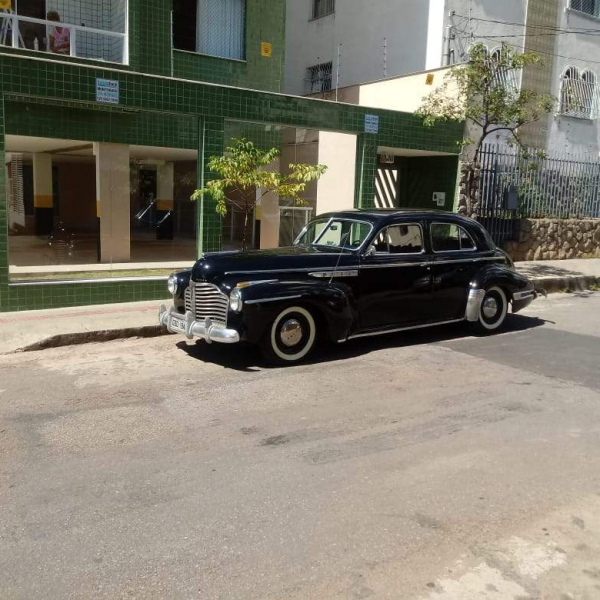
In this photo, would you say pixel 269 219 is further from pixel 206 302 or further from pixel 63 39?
pixel 206 302

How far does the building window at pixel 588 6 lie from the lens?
19.9m

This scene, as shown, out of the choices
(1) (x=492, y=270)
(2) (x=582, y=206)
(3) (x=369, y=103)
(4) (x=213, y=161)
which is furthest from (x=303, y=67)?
(1) (x=492, y=270)

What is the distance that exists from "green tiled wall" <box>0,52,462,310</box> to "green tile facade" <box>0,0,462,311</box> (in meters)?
0.02

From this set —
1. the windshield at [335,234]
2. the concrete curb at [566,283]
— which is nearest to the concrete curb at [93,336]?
the windshield at [335,234]

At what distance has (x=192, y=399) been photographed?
19.5 ft

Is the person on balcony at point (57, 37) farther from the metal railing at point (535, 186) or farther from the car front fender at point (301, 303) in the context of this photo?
the metal railing at point (535, 186)

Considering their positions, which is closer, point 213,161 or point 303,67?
point 213,161

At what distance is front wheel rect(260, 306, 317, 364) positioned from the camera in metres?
6.90

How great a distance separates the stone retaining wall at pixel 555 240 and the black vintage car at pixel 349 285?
719 cm

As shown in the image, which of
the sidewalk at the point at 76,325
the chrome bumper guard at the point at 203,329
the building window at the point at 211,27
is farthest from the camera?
the building window at the point at 211,27

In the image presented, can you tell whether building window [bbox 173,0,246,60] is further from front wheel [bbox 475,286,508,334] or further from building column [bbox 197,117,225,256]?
front wheel [bbox 475,286,508,334]

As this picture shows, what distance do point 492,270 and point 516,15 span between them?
12878 mm

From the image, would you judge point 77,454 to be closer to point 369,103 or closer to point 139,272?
point 139,272

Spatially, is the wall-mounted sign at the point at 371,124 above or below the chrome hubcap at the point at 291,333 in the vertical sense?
above
